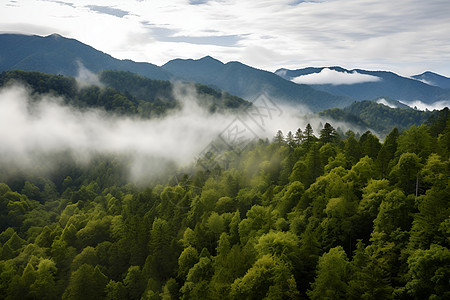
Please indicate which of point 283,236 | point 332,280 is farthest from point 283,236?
point 332,280

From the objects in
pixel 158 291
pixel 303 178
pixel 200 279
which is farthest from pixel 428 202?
pixel 158 291

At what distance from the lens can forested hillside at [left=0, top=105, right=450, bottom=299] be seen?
3934 cm

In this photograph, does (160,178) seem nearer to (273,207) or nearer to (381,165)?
(273,207)

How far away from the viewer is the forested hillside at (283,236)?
129 ft

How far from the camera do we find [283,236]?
4706 cm

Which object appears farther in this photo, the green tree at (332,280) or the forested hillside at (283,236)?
the forested hillside at (283,236)

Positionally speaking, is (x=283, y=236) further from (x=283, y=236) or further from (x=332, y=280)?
(x=332, y=280)

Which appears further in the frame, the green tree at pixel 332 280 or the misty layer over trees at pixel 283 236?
the misty layer over trees at pixel 283 236

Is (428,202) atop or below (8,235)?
atop

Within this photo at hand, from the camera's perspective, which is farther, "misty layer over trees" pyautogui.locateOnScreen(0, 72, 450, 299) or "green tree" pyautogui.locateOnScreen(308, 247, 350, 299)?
"misty layer over trees" pyautogui.locateOnScreen(0, 72, 450, 299)

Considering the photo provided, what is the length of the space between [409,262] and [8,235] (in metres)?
136

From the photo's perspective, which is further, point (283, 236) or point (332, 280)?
point (283, 236)

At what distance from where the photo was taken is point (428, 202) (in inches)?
1622

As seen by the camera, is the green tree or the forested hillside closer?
the green tree
